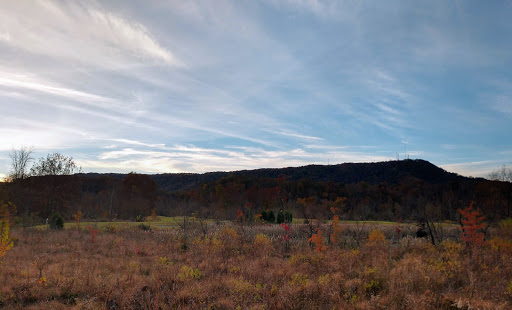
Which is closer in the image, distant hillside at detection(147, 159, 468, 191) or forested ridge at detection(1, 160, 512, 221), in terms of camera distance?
forested ridge at detection(1, 160, 512, 221)

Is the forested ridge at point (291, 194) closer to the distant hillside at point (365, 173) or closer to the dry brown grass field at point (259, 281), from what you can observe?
the distant hillside at point (365, 173)

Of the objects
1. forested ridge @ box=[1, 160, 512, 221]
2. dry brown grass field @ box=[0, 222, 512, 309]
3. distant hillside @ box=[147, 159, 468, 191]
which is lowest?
dry brown grass field @ box=[0, 222, 512, 309]

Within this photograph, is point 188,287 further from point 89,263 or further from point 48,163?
point 48,163

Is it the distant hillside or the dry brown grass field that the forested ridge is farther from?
the dry brown grass field

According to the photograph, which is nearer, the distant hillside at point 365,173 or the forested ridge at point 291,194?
the forested ridge at point 291,194

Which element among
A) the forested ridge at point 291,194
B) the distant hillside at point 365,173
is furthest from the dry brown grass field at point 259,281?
the distant hillside at point 365,173

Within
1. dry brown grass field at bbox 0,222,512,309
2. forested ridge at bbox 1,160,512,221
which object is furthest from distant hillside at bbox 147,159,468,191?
dry brown grass field at bbox 0,222,512,309

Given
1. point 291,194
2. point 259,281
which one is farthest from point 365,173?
point 259,281

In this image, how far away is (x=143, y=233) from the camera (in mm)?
17906

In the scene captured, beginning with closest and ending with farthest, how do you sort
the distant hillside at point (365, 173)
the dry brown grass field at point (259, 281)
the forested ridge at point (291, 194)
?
the dry brown grass field at point (259, 281) < the forested ridge at point (291, 194) < the distant hillside at point (365, 173)

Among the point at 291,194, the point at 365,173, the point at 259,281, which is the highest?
the point at 365,173

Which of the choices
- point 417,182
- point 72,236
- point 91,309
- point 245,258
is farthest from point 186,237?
point 417,182

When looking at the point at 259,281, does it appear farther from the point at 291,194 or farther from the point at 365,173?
the point at 365,173

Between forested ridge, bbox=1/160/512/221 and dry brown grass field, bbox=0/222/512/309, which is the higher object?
forested ridge, bbox=1/160/512/221
